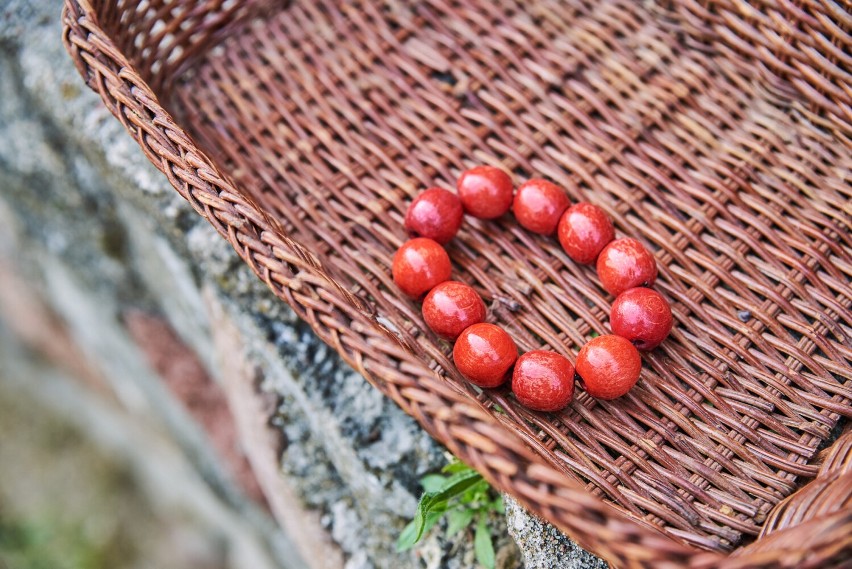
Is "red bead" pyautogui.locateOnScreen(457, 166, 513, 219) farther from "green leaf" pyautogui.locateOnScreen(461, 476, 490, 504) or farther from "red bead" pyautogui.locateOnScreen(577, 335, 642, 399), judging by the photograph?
"green leaf" pyautogui.locateOnScreen(461, 476, 490, 504)

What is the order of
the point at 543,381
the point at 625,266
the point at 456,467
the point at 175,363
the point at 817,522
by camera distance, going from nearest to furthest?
the point at 817,522, the point at 543,381, the point at 625,266, the point at 456,467, the point at 175,363

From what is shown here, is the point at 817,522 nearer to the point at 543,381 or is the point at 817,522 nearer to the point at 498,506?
the point at 543,381

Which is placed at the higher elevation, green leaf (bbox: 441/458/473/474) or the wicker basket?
the wicker basket

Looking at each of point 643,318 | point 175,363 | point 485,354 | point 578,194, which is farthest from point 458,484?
point 175,363

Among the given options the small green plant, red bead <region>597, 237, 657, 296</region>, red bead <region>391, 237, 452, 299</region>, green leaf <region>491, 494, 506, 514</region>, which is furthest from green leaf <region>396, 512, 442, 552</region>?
red bead <region>597, 237, 657, 296</region>

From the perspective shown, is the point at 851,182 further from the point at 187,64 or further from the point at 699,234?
the point at 187,64

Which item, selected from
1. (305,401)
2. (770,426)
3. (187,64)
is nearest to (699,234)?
(770,426)
